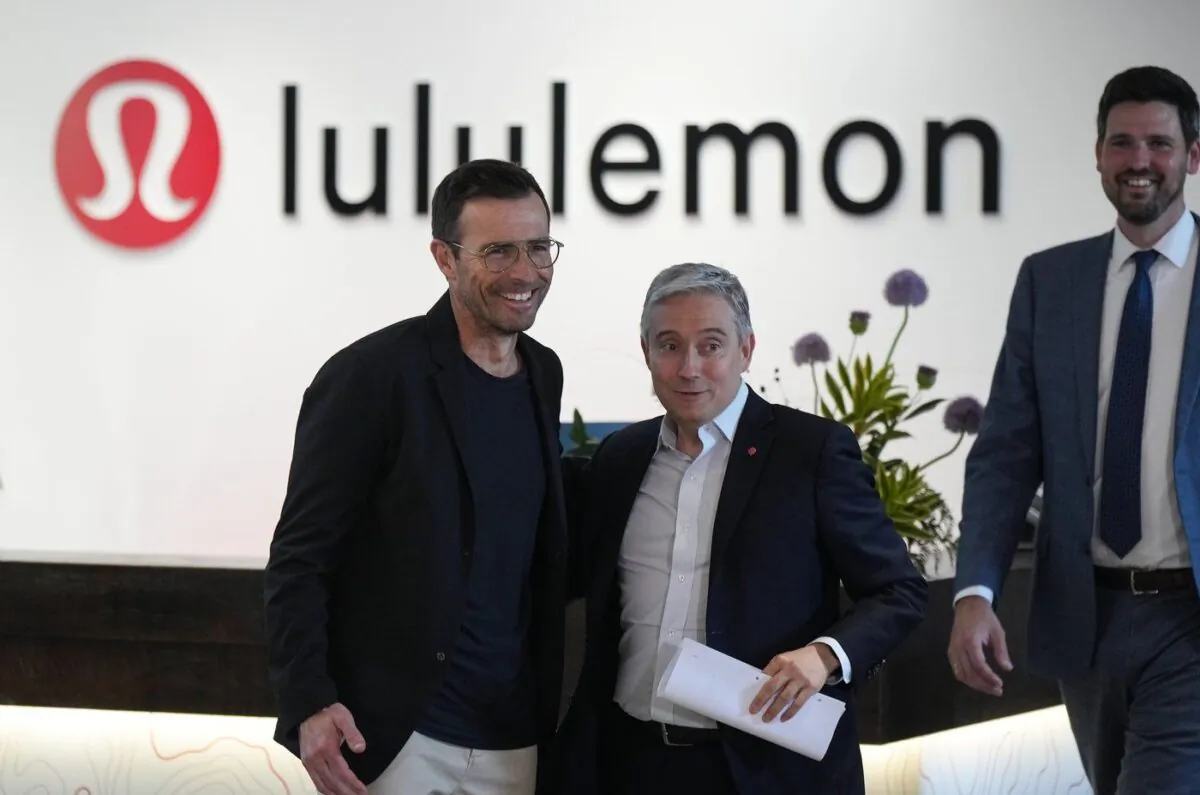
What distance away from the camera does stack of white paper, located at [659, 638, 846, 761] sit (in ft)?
6.00

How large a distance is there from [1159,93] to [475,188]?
1143mm

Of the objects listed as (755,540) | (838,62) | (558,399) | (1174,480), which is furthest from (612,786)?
(838,62)

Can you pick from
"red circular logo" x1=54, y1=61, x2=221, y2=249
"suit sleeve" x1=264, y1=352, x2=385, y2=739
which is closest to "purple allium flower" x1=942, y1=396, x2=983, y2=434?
"suit sleeve" x1=264, y1=352, x2=385, y2=739

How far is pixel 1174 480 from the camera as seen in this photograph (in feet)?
6.91

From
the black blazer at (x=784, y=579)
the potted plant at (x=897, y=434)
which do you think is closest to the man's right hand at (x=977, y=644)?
the black blazer at (x=784, y=579)

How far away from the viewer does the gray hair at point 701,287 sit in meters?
2.01

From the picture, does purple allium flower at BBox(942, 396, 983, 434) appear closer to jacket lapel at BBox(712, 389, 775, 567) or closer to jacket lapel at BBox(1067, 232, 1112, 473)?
jacket lapel at BBox(1067, 232, 1112, 473)

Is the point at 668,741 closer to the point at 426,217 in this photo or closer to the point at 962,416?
the point at 962,416

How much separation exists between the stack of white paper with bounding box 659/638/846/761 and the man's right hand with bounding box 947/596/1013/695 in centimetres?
44

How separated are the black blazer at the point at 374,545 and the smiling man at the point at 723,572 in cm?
27

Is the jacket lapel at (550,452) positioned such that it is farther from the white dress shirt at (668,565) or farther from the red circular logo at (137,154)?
the red circular logo at (137,154)

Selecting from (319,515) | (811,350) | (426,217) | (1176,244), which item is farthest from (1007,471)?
(426,217)

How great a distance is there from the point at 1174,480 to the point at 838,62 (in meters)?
3.32

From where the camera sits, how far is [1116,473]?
218 cm
